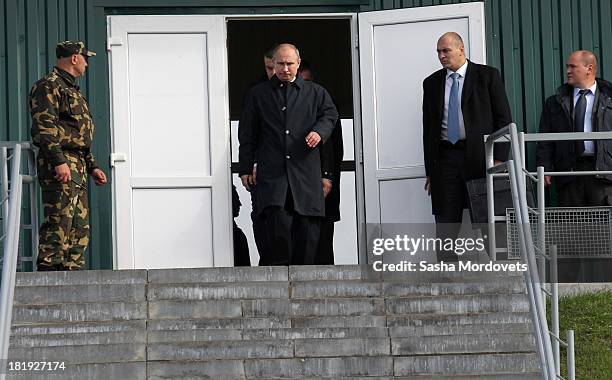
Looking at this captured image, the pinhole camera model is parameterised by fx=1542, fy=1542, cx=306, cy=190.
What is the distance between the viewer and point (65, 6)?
39.0 feet

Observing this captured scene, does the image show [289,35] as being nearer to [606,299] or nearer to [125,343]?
[606,299]

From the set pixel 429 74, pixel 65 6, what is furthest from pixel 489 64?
pixel 65 6

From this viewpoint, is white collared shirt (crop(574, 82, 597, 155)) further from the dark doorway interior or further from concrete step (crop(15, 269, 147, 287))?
the dark doorway interior

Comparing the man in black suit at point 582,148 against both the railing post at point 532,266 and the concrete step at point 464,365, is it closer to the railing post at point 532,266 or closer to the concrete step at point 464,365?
the railing post at point 532,266

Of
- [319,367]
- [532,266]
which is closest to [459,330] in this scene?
[532,266]

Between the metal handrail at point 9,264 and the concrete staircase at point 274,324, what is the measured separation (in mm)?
340

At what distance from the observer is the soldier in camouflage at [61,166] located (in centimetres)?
1016

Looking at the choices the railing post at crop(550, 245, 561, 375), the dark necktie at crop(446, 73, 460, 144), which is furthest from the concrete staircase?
Answer: the dark necktie at crop(446, 73, 460, 144)

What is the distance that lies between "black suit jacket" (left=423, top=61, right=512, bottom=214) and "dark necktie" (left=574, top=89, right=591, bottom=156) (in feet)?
1.65

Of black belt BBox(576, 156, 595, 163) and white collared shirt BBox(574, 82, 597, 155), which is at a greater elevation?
white collared shirt BBox(574, 82, 597, 155)

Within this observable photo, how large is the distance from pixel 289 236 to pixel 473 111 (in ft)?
5.40

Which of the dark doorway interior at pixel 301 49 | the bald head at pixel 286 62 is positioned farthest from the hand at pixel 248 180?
the dark doorway interior at pixel 301 49

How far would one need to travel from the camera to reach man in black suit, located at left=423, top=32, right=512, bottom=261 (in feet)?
35.6

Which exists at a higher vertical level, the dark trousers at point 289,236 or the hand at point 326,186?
the hand at point 326,186
